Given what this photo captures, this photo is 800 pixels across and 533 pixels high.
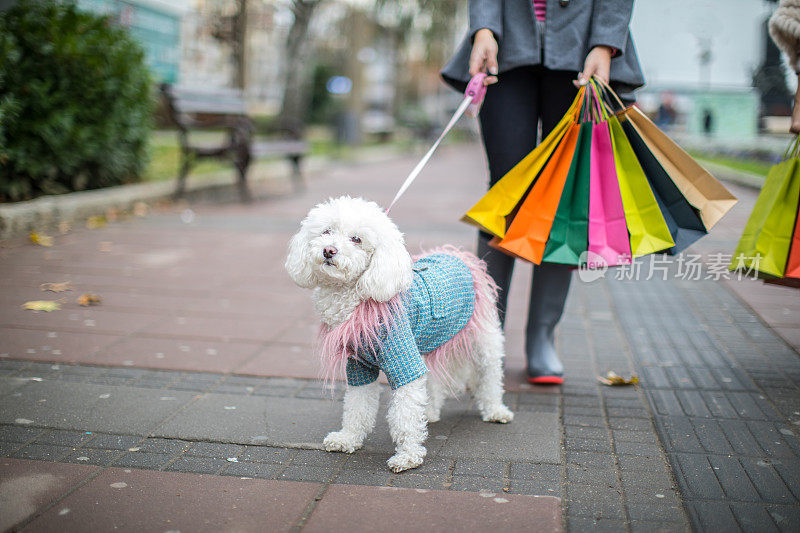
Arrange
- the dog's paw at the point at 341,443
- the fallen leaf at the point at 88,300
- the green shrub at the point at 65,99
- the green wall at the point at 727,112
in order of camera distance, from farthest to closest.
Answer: the green wall at the point at 727,112
the green shrub at the point at 65,99
the fallen leaf at the point at 88,300
the dog's paw at the point at 341,443

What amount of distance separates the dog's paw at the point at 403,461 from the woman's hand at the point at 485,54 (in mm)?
1512

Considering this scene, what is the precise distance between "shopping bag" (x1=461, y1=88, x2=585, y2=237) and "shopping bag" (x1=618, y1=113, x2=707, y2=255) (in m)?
0.25

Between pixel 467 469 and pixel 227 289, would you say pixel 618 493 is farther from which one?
pixel 227 289

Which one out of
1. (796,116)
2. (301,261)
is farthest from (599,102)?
(301,261)

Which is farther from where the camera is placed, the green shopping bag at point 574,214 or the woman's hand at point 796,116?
the woman's hand at point 796,116

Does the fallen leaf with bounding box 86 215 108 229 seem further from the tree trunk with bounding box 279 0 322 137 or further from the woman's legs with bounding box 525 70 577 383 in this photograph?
the tree trunk with bounding box 279 0 322 137

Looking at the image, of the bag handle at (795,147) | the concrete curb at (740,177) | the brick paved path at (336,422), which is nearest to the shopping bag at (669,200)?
the bag handle at (795,147)

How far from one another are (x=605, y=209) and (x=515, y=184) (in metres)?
0.38

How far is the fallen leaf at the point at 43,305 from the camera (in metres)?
4.05

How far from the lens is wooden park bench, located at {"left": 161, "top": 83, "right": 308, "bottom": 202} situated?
812 cm

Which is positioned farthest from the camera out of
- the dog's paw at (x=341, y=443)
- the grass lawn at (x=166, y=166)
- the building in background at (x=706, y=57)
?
the building in background at (x=706, y=57)

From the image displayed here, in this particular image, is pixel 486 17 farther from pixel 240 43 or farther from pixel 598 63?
pixel 240 43

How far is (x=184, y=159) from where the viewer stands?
323 inches

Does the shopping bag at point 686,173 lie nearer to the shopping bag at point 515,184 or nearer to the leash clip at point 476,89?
the shopping bag at point 515,184
